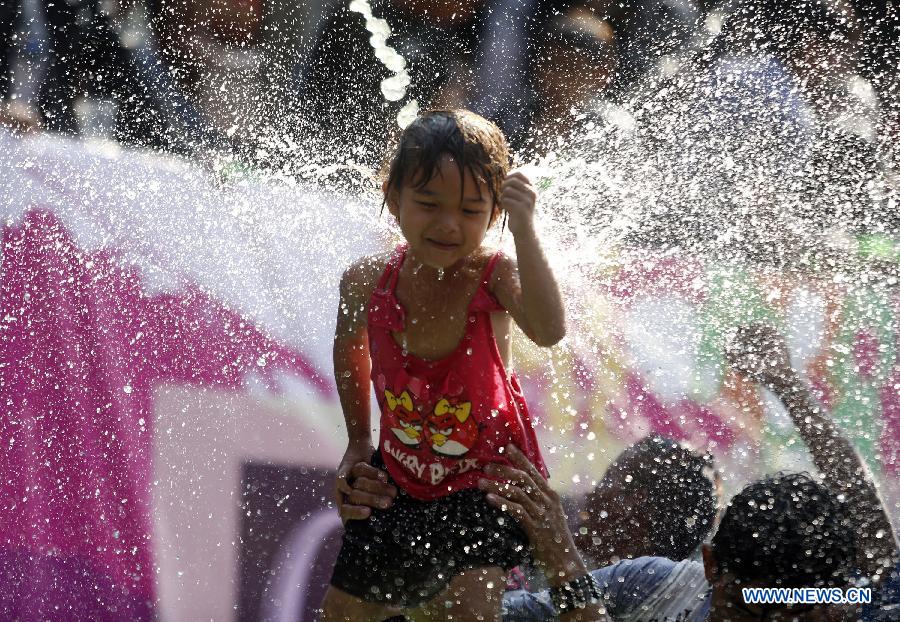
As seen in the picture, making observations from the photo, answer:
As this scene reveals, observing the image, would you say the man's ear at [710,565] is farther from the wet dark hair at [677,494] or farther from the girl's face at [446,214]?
the girl's face at [446,214]

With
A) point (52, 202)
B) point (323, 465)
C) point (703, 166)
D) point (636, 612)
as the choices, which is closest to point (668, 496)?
point (636, 612)

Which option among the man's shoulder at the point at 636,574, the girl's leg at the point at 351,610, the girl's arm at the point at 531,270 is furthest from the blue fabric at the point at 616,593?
the girl's arm at the point at 531,270

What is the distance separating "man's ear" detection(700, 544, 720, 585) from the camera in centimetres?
148

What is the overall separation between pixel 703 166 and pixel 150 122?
1530 mm

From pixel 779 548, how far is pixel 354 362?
78cm

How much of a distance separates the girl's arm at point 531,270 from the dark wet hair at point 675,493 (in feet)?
1.80

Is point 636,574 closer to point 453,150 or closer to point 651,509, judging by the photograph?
point 651,509

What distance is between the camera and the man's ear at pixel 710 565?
1481mm

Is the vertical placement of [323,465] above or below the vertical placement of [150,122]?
below

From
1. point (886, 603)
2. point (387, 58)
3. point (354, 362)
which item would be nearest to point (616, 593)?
point (886, 603)

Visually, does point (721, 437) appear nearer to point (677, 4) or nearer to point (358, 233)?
point (358, 233)

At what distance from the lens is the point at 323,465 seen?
212 cm

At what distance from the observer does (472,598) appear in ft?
4.64

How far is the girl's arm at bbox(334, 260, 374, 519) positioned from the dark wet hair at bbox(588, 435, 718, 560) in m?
0.50
